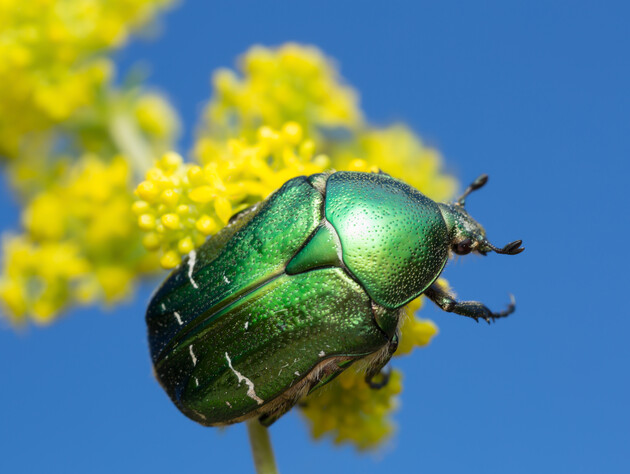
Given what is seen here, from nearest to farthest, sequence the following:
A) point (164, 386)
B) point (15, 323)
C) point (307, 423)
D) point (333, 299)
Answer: point (333, 299) → point (164, 386) → point (307, 423) → point (15, 323)

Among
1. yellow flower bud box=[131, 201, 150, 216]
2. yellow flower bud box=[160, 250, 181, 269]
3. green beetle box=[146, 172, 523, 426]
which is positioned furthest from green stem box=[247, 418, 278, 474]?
yellow flower bud box=[131, 201, 150, 216]

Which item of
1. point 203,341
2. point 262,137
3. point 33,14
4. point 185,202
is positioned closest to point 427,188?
point 262,137

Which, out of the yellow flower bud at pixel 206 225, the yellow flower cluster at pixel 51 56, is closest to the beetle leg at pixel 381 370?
the yellow flower bud at pixel 206 225

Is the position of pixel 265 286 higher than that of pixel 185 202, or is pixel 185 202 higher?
pixel 185 202

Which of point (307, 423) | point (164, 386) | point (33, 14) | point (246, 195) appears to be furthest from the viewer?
point (33, 14)

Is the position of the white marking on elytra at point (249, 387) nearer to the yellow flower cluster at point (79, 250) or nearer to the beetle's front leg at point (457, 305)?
the beetle's front leg at point (457, 305)

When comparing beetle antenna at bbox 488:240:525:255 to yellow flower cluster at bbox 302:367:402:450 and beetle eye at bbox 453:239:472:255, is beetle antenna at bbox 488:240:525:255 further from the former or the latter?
yellow flower cluster at bbox 302:367:402:450

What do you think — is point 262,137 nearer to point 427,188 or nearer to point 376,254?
point 376,254
